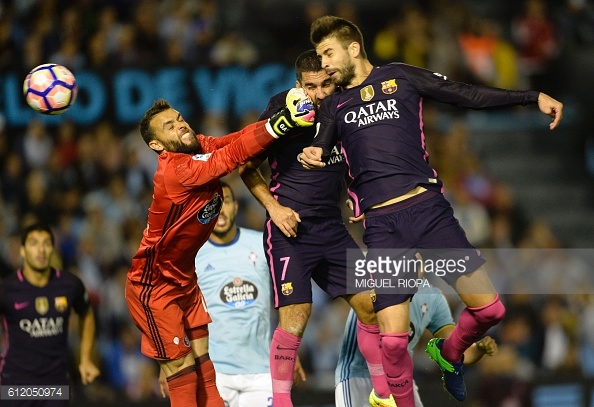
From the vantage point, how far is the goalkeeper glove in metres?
7.64

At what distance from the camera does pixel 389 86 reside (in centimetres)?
770

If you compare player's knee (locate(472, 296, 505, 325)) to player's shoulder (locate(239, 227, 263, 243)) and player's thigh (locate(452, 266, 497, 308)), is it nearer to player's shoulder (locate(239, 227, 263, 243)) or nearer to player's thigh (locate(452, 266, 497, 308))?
player's thigh (locate(452, 266, 497, 308))

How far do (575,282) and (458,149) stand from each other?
91.5 inches

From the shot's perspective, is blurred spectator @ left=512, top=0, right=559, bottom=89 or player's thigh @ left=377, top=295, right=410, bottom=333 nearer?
player's thigh @ left=377, top=295, right=410, bottom=333

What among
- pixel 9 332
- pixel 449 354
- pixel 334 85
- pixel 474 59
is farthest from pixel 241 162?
pixel 474 59

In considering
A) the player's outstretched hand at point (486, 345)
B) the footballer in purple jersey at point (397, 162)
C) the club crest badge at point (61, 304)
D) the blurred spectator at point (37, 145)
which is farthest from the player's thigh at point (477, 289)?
the blurred spectator at point (37, 145)

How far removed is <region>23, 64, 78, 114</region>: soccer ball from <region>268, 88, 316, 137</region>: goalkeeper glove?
6.62 feet

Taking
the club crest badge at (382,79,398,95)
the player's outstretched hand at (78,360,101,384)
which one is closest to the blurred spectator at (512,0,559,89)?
the player's outstretched hand at (78,360,101,384)

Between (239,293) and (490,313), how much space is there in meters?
2.40

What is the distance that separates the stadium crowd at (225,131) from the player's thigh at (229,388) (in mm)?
2716

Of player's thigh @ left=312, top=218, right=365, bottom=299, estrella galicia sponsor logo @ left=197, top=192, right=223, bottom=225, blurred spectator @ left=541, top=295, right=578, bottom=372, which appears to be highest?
estrella galicia sponsor logo @ left=197, top=192, right=223, bottom=225

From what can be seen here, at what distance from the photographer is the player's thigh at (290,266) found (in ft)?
26.2

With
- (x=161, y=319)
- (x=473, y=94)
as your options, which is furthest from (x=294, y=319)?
(x=473, y=94)

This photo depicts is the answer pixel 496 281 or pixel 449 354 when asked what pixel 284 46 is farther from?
pixel 449 354
